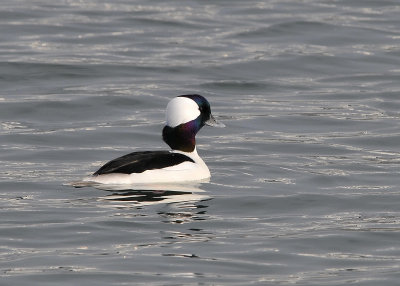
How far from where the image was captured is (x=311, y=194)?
14.8 metres

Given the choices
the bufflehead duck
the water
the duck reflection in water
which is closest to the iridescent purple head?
the bufflehead duck

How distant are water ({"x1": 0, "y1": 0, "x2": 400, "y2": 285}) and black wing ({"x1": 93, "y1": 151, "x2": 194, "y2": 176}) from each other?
0.31m

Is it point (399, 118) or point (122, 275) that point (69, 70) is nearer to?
point (399, 118)

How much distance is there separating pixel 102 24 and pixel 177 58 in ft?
11.4

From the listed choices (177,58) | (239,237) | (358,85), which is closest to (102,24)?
(177,58)

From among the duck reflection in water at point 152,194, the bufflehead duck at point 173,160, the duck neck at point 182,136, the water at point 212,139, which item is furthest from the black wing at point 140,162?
the duck neck at point 182,136

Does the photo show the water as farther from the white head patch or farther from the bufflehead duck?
the white head patch

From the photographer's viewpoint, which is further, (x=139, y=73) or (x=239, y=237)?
(x=139, y=73)

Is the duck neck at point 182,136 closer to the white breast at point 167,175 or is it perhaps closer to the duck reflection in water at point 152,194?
the white breast at point 167,175

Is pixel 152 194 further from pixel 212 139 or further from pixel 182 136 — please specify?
pixel 212 139

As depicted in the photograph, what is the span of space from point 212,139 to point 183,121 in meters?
2.84

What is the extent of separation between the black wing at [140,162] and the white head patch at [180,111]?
0.51 m

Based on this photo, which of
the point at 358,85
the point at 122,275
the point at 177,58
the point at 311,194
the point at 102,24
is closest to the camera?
the point at 122,275

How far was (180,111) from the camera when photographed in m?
15.8
